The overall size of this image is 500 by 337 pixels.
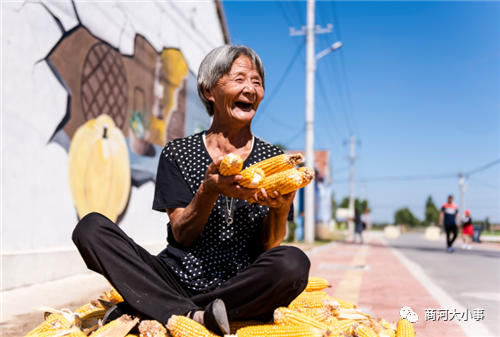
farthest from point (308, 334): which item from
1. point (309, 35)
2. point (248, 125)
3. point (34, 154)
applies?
point (309, 35)

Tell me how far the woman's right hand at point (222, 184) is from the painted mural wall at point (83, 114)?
11.8 feet

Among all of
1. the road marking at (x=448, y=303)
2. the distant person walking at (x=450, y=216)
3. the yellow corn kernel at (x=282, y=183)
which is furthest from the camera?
the distant person walking at (x=450, y=216)

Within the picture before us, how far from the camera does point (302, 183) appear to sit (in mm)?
1976

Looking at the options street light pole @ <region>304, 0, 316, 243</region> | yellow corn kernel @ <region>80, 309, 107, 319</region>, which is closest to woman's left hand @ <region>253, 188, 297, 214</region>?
yellow corn kernel @ <region>80, 309, 107, 319</region>

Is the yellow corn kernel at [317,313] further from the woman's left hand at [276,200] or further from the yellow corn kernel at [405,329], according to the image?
the woman's left hand at [276,200]

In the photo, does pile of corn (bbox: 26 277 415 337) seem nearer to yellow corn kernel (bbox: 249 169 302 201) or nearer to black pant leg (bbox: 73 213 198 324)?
black pant leg (bbox: 73 213 198 324)

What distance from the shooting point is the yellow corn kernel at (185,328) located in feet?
6.33

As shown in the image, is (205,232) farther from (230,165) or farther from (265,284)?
(230,165)

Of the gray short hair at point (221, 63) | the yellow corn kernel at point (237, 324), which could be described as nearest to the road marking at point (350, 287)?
the yellow corn kernel at point (237, 324)

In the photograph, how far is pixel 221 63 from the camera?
2.44 meters

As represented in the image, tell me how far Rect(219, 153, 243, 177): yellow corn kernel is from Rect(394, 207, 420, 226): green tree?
369 ft

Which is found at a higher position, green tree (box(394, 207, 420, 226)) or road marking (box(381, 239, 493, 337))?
road marking (box(381, 239, 493, 337))

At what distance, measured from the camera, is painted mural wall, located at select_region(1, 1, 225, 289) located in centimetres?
491

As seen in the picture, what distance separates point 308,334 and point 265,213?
0.74 m
